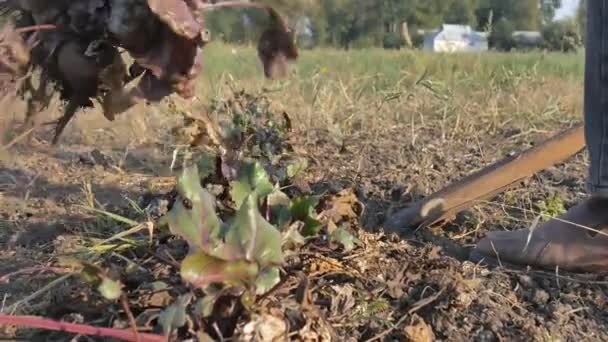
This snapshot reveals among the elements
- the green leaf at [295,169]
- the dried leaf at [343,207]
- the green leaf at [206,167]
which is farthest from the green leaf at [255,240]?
the green leaf at [295,169]

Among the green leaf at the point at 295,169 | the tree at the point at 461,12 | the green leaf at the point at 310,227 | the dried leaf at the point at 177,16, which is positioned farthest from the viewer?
the tree at the point at 461,12

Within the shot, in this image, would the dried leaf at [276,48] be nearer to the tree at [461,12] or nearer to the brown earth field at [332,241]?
the brown earth field at [332,241]

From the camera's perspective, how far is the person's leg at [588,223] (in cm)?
152

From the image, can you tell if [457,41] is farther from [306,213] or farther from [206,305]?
[206,305]

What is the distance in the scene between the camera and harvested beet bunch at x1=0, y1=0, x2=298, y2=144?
1043 mm

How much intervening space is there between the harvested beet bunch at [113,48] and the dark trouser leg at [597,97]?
2.28ft

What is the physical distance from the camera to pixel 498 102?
3.77m

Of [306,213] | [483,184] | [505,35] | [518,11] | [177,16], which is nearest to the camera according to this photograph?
[177,16]

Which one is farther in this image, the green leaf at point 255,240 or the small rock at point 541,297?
the small rock at point 541,297

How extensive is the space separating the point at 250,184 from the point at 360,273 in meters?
0.28

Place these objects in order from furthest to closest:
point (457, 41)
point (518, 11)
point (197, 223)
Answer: point (518, 11)
point (457, 41)
point (197, 223)

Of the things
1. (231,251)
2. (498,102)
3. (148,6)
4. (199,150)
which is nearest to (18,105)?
(148,6)

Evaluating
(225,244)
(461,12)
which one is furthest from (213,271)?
(461,12)

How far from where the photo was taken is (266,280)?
1063 mm
